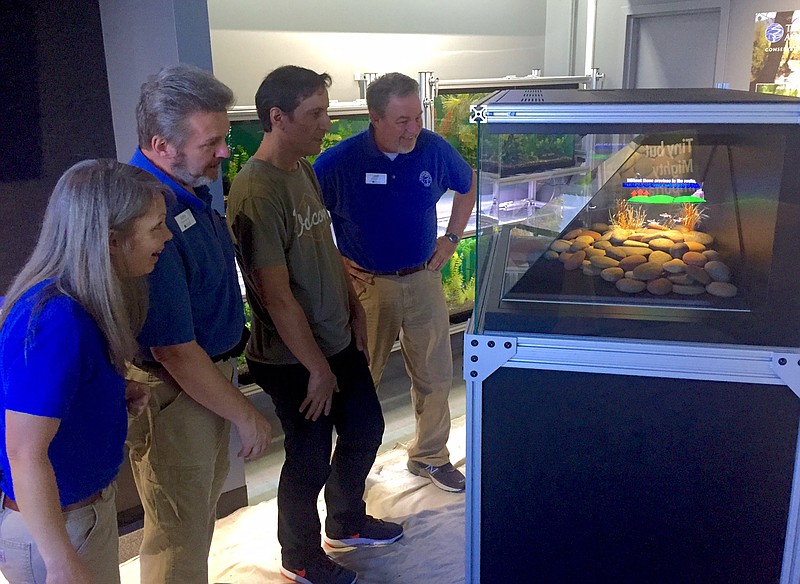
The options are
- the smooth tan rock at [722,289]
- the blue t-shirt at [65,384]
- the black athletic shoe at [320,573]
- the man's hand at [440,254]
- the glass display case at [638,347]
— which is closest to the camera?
the blue t-shirt at [65,384]

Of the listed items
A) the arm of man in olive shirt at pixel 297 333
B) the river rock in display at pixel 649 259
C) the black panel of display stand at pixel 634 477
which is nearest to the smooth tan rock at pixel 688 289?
the river rock in display at pixel 649 259

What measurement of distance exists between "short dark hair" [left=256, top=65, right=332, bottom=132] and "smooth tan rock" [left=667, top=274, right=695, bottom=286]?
1.21m

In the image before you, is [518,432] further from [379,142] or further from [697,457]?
[379,142]

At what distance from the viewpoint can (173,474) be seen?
1787 mm

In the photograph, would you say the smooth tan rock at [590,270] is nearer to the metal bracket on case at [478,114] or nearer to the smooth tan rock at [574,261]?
the smooth tan rock at [574,261]

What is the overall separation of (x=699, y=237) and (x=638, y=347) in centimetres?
37

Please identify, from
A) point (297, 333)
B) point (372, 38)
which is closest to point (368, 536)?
point (297, 333)

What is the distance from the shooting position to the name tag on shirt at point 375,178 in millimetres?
2740

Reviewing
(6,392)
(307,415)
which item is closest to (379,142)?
(307,415)

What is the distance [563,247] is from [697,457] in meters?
0.59

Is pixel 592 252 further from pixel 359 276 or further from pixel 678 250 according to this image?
pixel 359 276

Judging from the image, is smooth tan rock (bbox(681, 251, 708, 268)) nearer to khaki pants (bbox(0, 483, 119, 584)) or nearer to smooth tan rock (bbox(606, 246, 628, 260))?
smooth tan rock (bbox(606, 246, 628, 260))

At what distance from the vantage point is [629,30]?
4898 millimetres

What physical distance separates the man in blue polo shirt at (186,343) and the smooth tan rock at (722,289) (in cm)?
120
